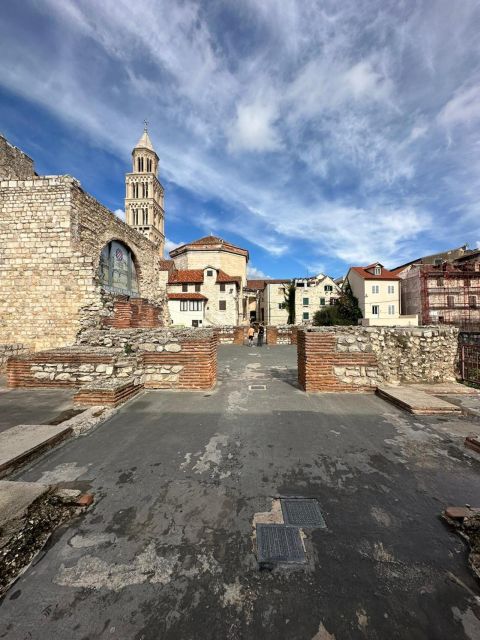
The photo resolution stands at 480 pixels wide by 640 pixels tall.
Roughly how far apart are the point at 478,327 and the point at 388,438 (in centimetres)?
3957

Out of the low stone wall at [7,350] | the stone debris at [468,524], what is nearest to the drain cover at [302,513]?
the stone debris at [468,524]

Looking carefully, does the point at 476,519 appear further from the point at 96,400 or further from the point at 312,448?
the point at 96,400

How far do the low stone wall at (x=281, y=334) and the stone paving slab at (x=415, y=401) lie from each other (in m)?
14.0

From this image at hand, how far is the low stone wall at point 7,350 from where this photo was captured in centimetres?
807

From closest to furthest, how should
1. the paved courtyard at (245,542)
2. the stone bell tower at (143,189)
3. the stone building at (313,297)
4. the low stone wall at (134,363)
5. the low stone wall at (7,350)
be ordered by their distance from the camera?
1. the paved courtyard at (245,542)
2. the low stone wall at (134,363)
3. the low stone wall at (7,350)
4. the stone building at (313,297)
5. the stone bell tower at (143,189)

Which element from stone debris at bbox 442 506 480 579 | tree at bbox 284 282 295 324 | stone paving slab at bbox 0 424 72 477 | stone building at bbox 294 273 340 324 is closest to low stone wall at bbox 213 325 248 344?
stone paving slab at bbox 0 424 72 477

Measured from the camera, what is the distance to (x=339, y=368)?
6.25 meters

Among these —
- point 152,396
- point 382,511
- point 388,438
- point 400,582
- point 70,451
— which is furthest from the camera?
point 152,396

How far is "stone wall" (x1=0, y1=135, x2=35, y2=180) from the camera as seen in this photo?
10.5 metres

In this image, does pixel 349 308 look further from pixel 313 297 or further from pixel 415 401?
pixel 415 401

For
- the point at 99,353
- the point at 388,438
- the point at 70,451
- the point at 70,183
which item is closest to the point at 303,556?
the point at 388,438

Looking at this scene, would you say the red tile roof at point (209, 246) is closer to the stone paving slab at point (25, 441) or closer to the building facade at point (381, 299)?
the building facade at point (381, 299)

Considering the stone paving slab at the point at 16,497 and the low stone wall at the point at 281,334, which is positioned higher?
the low stone wall at the point at 281,334

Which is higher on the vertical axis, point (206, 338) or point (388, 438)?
point (206, 338)
